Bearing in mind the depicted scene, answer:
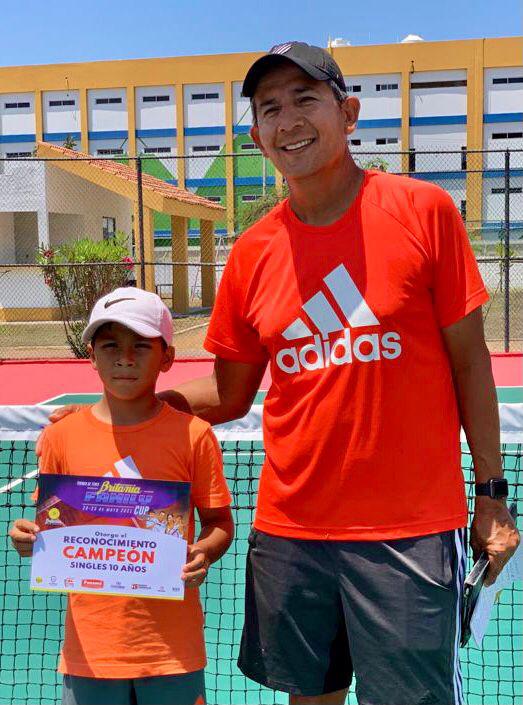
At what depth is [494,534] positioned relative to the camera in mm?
2143

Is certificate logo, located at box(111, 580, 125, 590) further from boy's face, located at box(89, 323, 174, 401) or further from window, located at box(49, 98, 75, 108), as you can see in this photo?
window, located at box(49, 98, 75, 108)

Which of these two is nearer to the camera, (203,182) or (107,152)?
(203,182)

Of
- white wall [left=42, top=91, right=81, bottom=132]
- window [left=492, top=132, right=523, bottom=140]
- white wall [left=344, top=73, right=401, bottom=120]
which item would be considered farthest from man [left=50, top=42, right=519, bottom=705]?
white wall [left=42, top=91, right=81, bottom=132]

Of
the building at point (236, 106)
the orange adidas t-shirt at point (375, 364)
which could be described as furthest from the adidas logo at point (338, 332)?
the building at point (236, 106)

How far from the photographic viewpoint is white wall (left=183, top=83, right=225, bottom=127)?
50281 mm

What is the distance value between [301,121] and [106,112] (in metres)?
53.4

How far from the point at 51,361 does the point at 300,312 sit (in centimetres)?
1261

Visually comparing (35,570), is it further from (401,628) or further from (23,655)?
(23,655)

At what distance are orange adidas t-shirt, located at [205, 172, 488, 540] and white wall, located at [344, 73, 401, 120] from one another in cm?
→ 4905

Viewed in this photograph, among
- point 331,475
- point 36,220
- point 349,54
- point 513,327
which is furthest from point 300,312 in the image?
point 349,54

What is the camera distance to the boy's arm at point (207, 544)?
6.82 ft

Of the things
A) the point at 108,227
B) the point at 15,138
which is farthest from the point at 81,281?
the point at 15,138

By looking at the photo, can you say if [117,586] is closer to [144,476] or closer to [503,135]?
[144,476]

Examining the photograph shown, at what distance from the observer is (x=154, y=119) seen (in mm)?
51656
